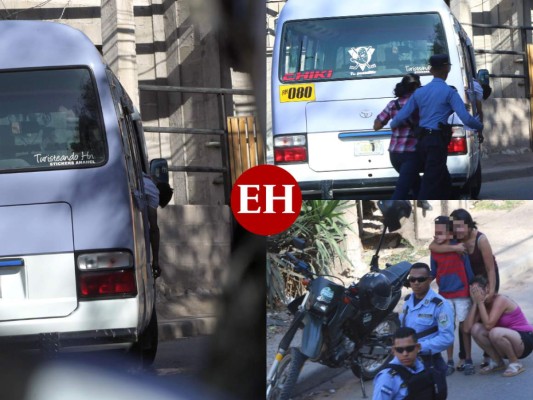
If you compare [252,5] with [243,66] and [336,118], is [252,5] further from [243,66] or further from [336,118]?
[336,118]

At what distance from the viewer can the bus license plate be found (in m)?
3.25

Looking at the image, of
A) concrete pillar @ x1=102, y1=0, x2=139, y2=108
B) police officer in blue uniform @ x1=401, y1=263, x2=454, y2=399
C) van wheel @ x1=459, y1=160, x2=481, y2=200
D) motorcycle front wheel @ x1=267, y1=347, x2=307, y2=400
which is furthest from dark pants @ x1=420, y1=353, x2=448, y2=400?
concrete pillar @ x1=102, y1=0, x2=139, y2=108

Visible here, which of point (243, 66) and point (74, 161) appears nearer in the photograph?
point (74, 161)

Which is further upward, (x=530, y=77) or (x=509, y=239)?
(x=530, y=77)

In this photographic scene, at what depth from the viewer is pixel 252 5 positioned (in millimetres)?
8148

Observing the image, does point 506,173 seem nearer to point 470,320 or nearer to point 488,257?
point 488,257

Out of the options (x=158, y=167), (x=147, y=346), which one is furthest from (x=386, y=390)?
(x=147, y=346)

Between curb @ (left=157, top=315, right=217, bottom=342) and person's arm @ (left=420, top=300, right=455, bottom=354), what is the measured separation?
3.89m

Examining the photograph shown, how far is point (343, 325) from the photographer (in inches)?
137

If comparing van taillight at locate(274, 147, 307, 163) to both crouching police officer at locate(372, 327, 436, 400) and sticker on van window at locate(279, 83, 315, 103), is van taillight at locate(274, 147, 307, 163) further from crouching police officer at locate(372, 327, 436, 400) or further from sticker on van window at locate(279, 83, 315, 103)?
crouching police officer at locate(372, 327, 436, 400)

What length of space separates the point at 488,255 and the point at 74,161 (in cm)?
209

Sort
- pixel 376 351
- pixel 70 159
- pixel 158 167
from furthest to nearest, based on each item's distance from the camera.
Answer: pixel 158 167 < pixel 70 159 < pixel 376 351

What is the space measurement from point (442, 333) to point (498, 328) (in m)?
0.17

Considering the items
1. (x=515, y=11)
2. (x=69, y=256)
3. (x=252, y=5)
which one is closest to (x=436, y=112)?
(x=515, y=11)
